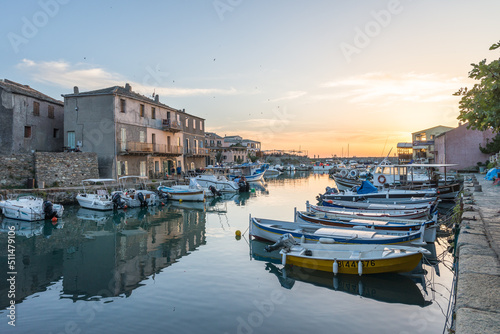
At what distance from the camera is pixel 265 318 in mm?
8172

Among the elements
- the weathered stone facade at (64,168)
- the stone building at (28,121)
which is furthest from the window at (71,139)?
the weathered stone facade at (64,168)

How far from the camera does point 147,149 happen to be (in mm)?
→ 34719

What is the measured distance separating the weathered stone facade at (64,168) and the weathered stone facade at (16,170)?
2.64ft

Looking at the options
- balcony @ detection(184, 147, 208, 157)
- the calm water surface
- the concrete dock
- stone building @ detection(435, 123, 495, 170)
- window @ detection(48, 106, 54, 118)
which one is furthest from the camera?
balcony @ detection(184, 147, 208, 157)

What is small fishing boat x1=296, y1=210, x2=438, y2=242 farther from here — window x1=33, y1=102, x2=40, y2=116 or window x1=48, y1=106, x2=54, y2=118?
window x1=48, y1=106, x2=54, y2=118

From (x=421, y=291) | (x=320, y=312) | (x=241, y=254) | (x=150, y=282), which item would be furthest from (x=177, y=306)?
(x=421, y=291)

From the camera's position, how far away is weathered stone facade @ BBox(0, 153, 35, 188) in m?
25.8

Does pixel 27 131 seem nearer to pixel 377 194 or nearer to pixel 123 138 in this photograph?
pixel 123 138

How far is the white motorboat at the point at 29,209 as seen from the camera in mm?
20453

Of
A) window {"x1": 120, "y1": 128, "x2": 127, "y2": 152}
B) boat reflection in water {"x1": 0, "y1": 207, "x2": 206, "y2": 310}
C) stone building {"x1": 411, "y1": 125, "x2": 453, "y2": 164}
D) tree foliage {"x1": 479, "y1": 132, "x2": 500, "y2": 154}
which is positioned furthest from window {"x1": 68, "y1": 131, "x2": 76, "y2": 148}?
stone building {"x1": 411, "y1": 125, "x2": 453, "y2": 164}

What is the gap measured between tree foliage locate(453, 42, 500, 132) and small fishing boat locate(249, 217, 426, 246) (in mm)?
5329

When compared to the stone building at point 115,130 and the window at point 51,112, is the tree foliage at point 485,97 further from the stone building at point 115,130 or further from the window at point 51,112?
the window at point 51,112

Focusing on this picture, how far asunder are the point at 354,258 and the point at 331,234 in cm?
217

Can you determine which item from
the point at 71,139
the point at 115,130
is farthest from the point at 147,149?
the point at 71,139
